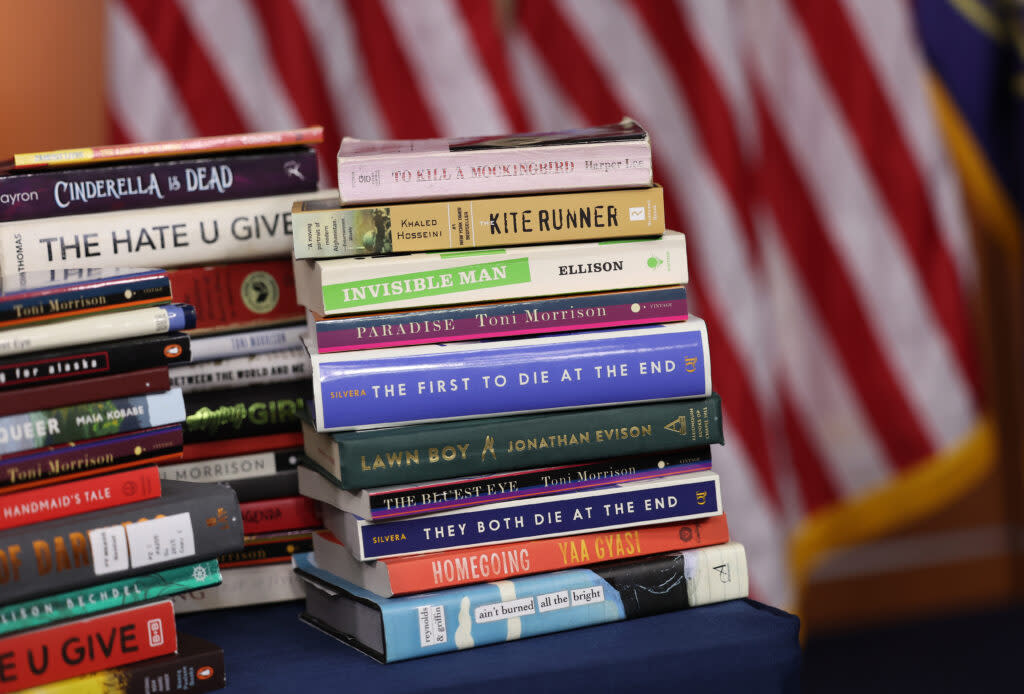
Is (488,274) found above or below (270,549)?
above

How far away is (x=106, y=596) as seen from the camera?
687mm

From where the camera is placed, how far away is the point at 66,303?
695 millimetres

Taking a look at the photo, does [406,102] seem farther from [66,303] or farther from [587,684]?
[587,684]

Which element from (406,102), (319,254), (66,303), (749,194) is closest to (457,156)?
(319,254)

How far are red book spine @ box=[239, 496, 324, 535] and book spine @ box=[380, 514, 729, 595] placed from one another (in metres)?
0.16

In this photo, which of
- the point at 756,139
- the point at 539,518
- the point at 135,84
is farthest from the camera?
the point at 756,139

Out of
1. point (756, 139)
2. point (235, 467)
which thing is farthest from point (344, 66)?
point (235, 467)

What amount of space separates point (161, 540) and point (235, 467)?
172 mm

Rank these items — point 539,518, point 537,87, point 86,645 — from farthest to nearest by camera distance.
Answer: point 537,87 < point 539,518 < point 86,645

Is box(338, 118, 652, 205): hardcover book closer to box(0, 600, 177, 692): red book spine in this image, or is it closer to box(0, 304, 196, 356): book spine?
box(0, 304, 196, 356): book spine

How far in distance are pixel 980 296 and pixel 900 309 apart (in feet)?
1.68

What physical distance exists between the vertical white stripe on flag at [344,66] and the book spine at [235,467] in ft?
3.11

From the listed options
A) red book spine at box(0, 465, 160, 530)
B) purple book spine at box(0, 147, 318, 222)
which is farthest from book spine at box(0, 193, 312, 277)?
red book spine at box(0, 465, 160, 530)

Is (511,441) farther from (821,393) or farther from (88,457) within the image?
(821,393)
